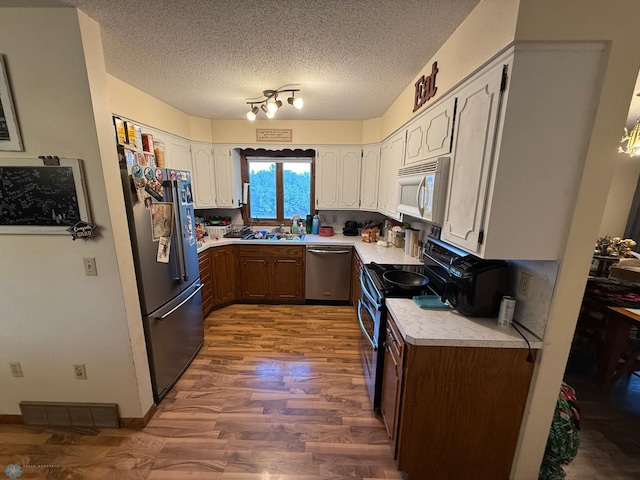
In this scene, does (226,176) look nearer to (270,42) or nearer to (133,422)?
(270,42)

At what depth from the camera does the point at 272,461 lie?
1525mm

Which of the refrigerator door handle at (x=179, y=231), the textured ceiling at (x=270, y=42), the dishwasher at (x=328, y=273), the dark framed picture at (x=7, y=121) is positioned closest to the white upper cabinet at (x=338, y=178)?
the dishwasher at (x=328, y=273)

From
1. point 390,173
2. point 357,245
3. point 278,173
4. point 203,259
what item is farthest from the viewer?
point 278,173

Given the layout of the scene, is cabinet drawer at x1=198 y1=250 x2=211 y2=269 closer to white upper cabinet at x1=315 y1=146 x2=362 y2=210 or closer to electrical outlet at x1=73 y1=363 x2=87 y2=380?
electrical outlet at x1=73 y1=363 x2=87 y2=380

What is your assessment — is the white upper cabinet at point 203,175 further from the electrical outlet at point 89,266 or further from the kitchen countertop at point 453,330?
the kitchen countertop at point 453,330

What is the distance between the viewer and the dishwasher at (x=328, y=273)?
3350 millimetres

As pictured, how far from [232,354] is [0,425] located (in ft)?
5.16

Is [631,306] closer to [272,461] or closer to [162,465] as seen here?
[272,461]

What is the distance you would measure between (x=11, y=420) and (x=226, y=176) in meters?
3.00

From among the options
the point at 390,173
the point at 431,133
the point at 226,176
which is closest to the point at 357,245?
the point at 390,173

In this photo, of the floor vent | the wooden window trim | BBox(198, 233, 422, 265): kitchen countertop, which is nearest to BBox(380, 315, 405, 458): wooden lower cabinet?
BBox(198, 233, 422, 265): kitchen countertop

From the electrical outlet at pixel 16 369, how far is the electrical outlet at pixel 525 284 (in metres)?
3.24

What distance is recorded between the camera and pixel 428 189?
167 cm

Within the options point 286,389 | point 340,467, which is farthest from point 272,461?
point 286,389
